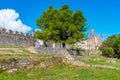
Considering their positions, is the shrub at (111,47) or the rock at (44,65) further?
the shrub at (111,47)

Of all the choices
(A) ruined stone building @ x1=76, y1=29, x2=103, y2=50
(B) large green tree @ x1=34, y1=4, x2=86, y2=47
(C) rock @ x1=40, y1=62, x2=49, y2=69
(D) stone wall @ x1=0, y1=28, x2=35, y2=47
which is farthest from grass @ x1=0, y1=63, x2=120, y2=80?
(A) ruined stone building @ x1=76, y1=29, x2=103, y2=50

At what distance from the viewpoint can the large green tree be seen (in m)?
40.1

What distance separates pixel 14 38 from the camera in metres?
39.8

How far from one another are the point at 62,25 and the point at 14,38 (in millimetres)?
7333

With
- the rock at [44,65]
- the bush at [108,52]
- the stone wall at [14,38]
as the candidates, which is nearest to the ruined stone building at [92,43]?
the bush at [108,52]

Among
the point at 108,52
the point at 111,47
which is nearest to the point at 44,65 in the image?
the point at 108,52

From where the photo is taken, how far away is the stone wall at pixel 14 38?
36.7 m

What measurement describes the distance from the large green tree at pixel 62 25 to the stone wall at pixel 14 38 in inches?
95.5

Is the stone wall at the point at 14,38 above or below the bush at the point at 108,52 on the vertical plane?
above

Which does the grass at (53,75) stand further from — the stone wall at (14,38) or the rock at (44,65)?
the stone wall at (14,38)

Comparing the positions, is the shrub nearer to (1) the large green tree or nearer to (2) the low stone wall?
(1) the large green tree

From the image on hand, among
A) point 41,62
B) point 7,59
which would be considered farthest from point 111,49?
point 7,59

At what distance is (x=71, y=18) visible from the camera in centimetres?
4172

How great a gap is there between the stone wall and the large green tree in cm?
243
